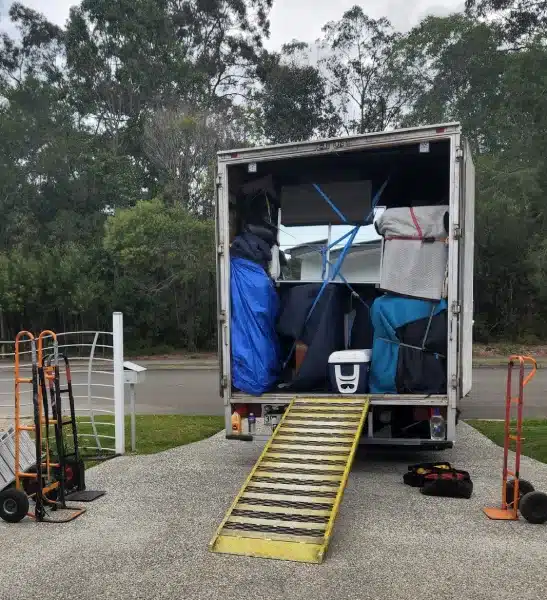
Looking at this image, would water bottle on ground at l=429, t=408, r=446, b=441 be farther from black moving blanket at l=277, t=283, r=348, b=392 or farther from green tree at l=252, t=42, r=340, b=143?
green tree at l=252, t=42, r=340, b=143

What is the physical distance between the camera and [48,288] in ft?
70.7

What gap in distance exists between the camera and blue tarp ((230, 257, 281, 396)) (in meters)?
6.52

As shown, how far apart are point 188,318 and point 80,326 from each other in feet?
13.5

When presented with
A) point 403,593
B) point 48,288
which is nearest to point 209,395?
point 403,593

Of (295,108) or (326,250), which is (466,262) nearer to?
(326,250)

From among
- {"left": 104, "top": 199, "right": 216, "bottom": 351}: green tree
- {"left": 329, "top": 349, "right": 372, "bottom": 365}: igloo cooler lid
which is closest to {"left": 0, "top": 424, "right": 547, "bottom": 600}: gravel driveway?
{"left": 329, "top": 349, "right": 372, "bottom": 365}: igloo cooler lid

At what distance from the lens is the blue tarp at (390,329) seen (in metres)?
6.30

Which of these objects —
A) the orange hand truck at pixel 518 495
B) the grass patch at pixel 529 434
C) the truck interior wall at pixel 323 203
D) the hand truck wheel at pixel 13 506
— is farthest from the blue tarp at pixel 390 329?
the hand truck wheel at pixel 13 506

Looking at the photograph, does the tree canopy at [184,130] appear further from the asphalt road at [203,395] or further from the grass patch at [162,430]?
the grass patch at [162,430]

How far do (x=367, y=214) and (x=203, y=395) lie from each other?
21.4 ft

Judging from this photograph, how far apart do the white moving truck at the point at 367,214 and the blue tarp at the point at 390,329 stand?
167 millimetres

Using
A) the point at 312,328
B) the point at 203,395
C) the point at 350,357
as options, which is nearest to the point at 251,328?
the point at 312,328

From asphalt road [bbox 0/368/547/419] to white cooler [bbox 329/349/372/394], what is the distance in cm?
387

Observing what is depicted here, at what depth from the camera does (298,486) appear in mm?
4867
